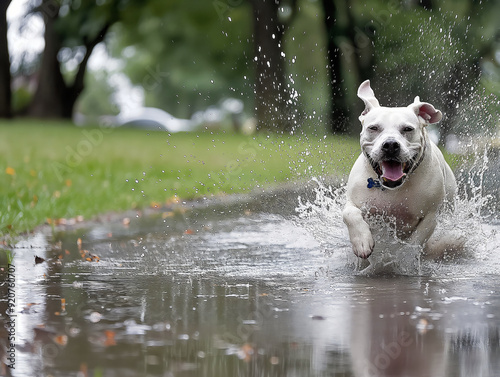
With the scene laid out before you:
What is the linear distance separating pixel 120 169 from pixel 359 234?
928 centimetres

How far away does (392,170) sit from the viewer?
20.5 feet

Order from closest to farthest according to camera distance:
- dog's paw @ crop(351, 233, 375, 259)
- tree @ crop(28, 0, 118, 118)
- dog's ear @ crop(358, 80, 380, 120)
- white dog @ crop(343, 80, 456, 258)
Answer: dog's paw @ crop(351, 233, 375, 259) → white dog @ crop(343, 80, 456, 258) → dog's ear @ crop(358, 80, 380, 120) → tree @ crop(28, 0, 118, 118)

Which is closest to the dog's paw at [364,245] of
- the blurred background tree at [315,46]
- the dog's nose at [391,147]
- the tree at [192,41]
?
the dog's nose at [391,147]

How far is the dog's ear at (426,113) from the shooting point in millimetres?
6637

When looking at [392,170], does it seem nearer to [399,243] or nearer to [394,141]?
[394,141]

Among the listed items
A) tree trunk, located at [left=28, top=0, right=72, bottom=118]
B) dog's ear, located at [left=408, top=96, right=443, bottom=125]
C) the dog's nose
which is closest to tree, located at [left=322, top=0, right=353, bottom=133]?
tree trunk, located at [left=28, top=0, right=72, bottom=118]

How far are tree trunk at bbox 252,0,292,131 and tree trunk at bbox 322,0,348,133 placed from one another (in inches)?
61.0

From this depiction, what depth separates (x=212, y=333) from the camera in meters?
4.46

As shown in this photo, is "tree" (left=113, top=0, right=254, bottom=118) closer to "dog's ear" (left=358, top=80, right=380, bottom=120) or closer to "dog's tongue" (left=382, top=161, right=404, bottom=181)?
"dog's ear" (left=358, top=80, right=380, bottom=120)

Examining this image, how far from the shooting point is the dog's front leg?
6094mm

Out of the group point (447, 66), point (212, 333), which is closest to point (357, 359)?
point (212, 333)

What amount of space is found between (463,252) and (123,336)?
3618 mm

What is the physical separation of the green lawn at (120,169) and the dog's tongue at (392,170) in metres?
3.10

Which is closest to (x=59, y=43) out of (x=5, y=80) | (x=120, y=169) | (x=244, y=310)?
(x=5, y=80)
